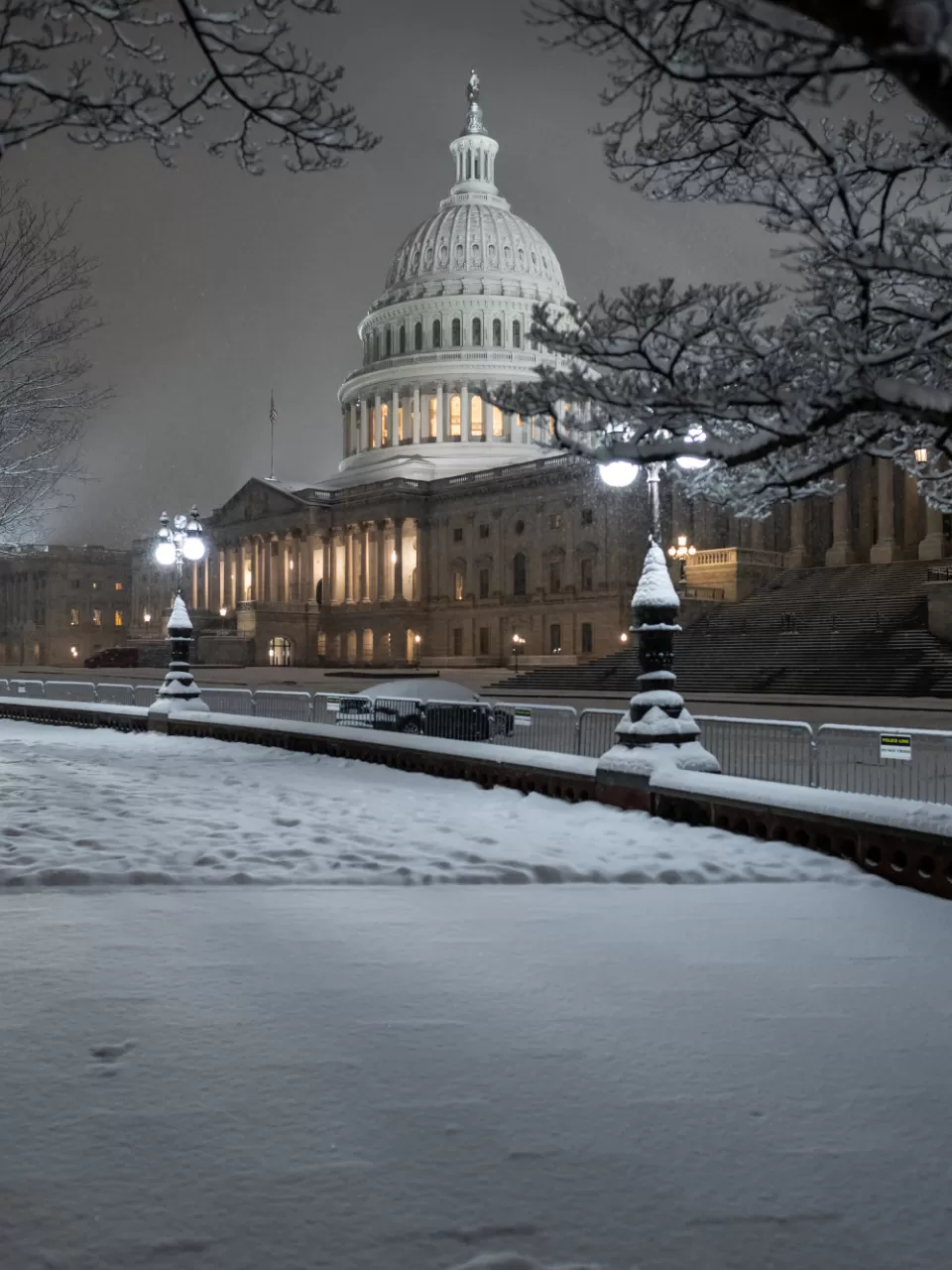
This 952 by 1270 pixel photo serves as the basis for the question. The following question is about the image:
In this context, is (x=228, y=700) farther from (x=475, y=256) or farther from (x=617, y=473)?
(x=475, y=256)

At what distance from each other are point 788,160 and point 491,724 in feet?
33.6

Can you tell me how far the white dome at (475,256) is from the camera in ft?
395

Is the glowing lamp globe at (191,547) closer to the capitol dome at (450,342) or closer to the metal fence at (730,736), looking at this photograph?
the metal fence at (730,736)

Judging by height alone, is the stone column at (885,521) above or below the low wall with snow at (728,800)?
above

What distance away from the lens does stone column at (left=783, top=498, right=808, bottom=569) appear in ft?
225

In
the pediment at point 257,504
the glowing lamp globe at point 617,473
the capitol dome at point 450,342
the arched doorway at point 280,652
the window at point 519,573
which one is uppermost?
the capitol dome at point 450,342

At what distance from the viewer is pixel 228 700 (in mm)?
27438

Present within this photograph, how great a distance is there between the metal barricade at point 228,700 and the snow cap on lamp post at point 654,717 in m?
14.6

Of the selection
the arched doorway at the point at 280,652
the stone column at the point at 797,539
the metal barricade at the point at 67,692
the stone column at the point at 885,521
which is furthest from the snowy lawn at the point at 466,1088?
the arched doorway at the point at 280,652

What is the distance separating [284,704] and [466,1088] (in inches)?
822

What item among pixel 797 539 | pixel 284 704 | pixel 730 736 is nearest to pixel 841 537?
pixel 797 539

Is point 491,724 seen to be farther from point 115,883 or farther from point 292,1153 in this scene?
point 292,1153

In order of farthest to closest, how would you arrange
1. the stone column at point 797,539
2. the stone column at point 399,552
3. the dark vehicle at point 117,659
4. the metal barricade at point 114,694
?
1. the stone column at point 399,552
2. the dark vehicle at point 117,659
3. the stone column at point 797,539
4. the metal barricade at point 114,694

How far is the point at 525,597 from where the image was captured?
89688 millimetres
